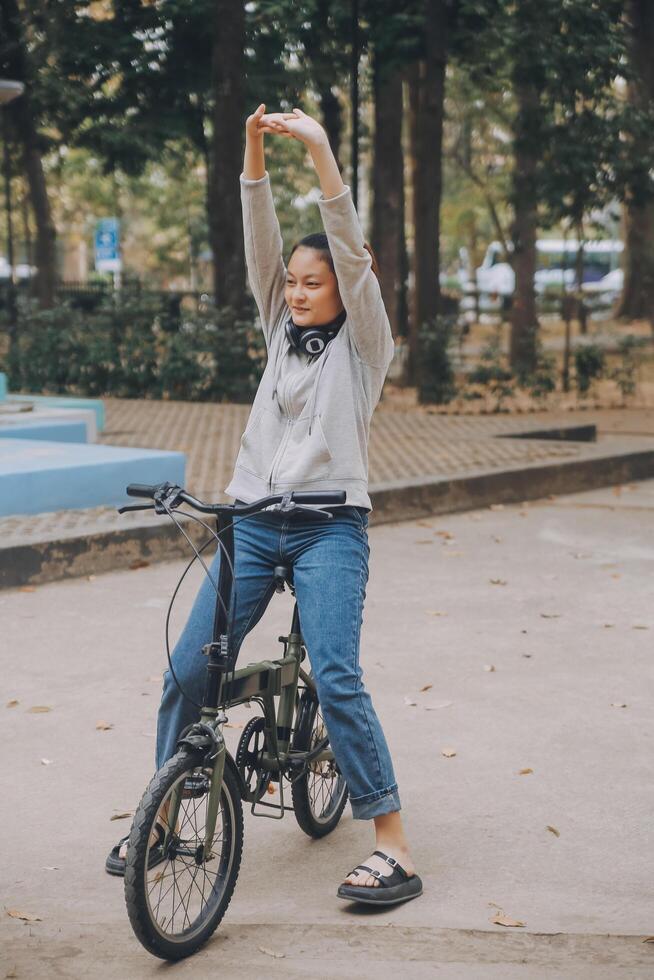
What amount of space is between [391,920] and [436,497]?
23.9ft

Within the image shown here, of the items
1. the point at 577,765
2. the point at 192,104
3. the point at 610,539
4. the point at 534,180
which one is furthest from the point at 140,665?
the point at 192,104

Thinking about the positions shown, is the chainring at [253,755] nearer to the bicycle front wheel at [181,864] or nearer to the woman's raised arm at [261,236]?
the bicycle front wheel at [181,864]

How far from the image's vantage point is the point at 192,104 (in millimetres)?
23250

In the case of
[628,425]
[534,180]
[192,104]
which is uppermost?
[192,104]

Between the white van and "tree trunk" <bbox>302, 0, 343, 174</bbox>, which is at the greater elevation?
"tree trunk" <bbox>302, 0, 343, 174</bbox>

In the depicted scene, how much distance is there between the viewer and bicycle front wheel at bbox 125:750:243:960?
3.48 m

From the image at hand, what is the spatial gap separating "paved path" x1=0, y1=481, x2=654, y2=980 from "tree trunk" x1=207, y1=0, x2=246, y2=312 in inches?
411

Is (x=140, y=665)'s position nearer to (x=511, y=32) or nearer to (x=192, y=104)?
(x=511, y=32)

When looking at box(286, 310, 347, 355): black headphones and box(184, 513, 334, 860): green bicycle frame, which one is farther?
box(286, 310, 347, 355): black headphones

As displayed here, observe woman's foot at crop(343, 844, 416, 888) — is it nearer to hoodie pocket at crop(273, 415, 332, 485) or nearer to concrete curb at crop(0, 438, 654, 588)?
hoodie pocket at crop(273, 415, 332, 485)

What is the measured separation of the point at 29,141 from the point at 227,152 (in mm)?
7052

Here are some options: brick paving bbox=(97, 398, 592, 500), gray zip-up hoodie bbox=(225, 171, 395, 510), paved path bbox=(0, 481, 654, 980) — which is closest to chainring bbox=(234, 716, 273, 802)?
paved path bbox=(0, 481, 654, 980)

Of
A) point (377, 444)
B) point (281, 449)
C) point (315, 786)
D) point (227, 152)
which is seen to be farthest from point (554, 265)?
point (281, 449)

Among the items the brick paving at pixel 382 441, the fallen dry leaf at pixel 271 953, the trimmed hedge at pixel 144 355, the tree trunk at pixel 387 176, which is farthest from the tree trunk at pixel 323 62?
the fallen dry leaf at pixel 271 953
